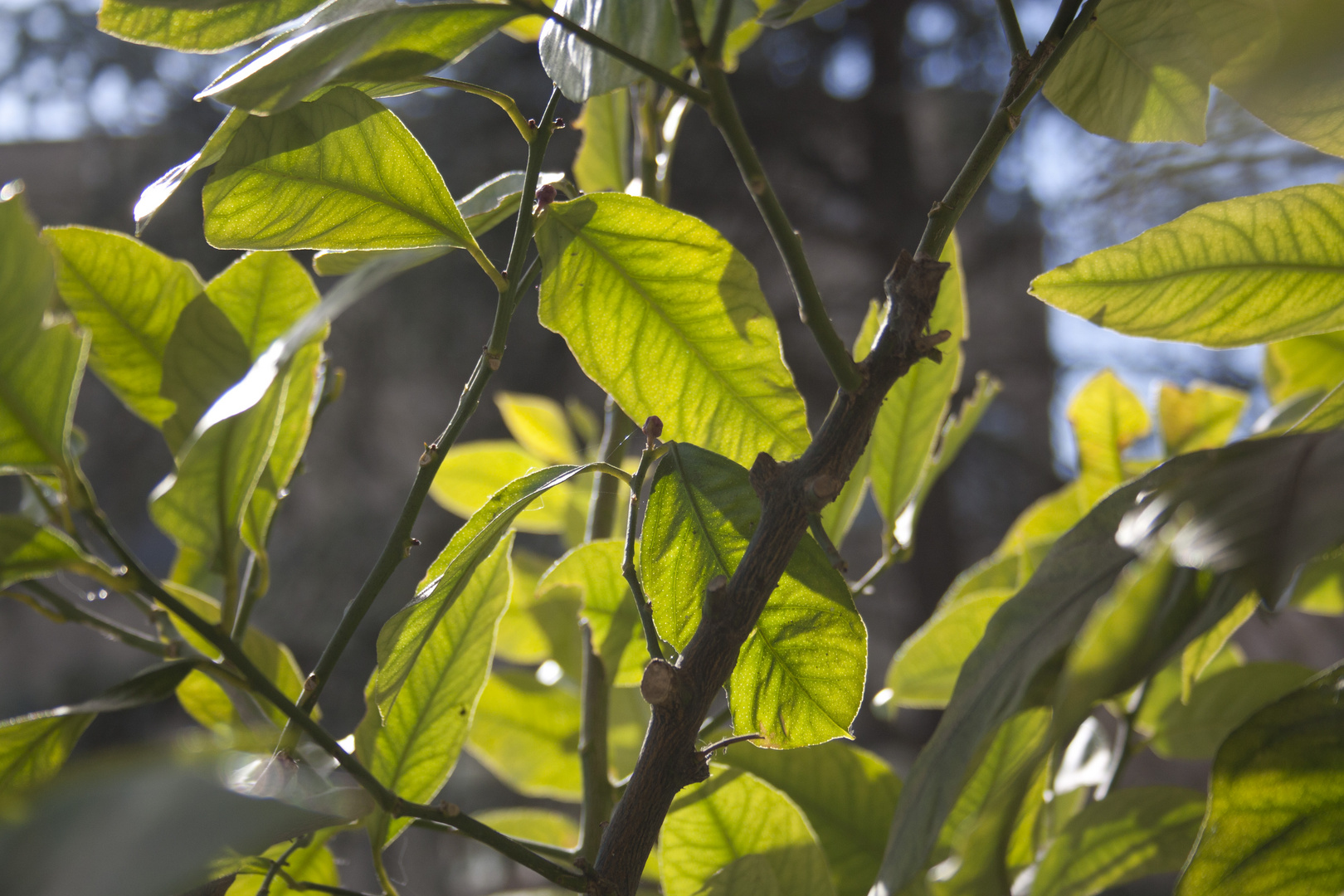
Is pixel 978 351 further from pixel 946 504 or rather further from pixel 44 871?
pixel 44 871

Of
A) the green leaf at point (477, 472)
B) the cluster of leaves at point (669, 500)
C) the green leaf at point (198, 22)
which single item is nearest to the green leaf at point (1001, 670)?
the cluster of leaves at point (669, 500)

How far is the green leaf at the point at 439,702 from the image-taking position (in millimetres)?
260

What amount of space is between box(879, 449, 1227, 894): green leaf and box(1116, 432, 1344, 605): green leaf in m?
0.02

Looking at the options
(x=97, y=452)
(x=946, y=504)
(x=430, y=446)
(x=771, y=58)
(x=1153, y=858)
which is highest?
(x=771, y=58)

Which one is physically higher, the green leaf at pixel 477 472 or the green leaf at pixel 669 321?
the green leaf at pixel 669 321

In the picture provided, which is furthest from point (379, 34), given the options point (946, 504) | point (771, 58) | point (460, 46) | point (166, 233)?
point (166, 233)

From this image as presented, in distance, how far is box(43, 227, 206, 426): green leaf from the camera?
0.27 metres

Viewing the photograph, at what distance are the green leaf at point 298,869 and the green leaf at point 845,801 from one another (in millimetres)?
144

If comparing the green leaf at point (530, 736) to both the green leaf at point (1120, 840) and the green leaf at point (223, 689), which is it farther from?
the green leaf at point (1120, 840)

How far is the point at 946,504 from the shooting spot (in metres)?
1.66

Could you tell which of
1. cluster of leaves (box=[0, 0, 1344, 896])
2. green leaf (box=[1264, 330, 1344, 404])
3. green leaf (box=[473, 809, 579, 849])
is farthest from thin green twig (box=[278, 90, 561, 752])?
green leaf (box=[1264, 330, 1344, 404])

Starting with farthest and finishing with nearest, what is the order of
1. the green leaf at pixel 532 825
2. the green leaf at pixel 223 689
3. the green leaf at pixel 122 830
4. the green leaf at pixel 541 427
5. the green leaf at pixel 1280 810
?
1. the green leaf at pixel 541 427
2. the green leaf at pixel 532 825
3. the green leaf at pixel 223 689
4. the green leaf at pixel 1280 810
5. the green leaf at pixel 122 830

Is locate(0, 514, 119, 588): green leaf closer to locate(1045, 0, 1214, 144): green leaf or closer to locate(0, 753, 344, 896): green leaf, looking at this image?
locate(0, 753, 344, 896): green leaf

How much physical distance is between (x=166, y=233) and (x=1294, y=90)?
7.43 ft
